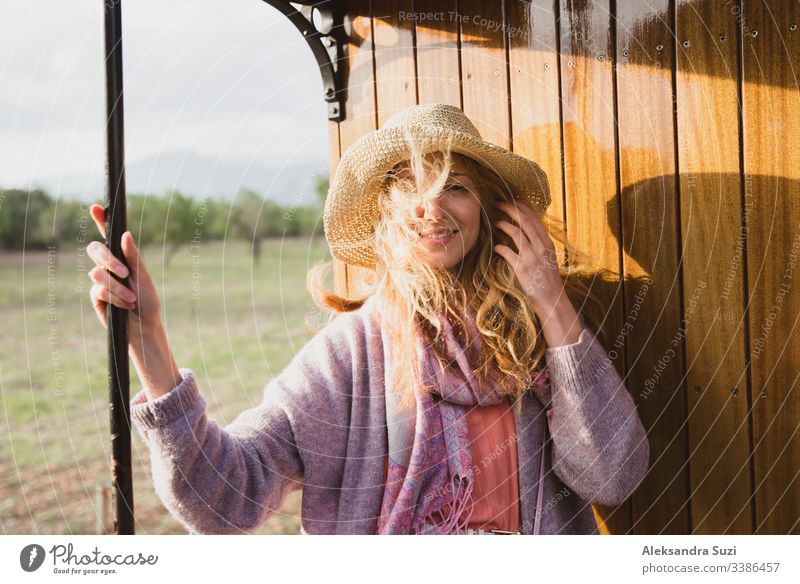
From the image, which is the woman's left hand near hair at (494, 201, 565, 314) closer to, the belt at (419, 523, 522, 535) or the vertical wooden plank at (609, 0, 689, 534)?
the vertical wooden plank at (609, 0, 689, 534)

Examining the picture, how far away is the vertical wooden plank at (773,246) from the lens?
91 cm

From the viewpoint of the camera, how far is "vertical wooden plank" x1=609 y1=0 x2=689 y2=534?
100cm

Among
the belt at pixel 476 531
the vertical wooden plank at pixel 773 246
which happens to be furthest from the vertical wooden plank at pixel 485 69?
the belt at pixel 476 531

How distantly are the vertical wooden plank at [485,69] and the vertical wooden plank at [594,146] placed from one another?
0.10m

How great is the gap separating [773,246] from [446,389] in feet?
1.59

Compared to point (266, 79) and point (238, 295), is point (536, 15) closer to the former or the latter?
point (266, 79)

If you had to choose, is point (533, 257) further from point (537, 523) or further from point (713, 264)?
point (537, 523)

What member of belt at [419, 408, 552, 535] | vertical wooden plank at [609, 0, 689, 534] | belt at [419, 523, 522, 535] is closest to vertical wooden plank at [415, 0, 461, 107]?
vertical wooden plank at [609, 0, 689, 534]

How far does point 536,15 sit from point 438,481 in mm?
717

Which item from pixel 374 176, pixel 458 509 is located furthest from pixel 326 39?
pixel 458 509

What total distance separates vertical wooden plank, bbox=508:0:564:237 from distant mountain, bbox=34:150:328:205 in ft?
1.18

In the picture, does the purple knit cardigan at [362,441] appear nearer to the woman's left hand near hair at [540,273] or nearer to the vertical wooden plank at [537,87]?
the woman's left hand near hair at [540,273]

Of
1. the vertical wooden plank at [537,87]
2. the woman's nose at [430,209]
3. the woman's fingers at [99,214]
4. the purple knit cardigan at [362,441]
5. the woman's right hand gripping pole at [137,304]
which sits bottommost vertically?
the purple knit cardigan at [362,441]
